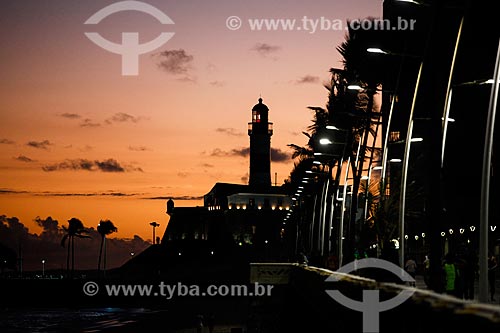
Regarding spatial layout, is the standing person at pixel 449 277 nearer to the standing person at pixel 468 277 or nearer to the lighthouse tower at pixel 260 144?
the standing person at pixel 468 277

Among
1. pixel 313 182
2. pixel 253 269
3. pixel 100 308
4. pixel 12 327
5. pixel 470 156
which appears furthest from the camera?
pixel 100 308

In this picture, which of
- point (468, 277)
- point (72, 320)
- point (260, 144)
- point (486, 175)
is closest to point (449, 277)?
point (468, 277)

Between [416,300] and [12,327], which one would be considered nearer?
[416,300]

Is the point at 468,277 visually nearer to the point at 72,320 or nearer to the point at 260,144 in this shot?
the point at 72,320

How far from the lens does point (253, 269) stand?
68125 millimetres

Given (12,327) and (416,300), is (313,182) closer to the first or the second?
(12,327)

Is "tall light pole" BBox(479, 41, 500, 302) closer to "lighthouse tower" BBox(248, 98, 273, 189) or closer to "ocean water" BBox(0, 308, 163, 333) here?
"ocean water" BBox(0, 308, 163, 333)

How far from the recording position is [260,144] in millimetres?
172375

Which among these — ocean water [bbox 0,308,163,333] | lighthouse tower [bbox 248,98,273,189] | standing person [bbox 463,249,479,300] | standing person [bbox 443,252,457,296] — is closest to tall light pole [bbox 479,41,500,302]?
standing person [bbox 443,252,457,296]

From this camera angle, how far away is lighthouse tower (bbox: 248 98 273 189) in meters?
173

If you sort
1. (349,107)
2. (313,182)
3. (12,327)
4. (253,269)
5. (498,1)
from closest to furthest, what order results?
(498,1) → (349,107) → (253,269) → (313,182) → (12,327)

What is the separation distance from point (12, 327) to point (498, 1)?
9763 centimetres

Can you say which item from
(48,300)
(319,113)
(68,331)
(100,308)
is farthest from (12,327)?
(319,113)

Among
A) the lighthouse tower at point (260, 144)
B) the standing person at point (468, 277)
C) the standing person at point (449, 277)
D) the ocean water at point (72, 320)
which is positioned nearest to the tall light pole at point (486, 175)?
the standing person at point (449, 277)
